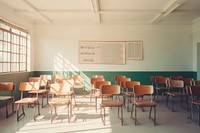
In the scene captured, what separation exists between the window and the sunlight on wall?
1154mm

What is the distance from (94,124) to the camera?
440 centimetres

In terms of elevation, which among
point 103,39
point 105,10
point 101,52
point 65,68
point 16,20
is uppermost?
point 105,10

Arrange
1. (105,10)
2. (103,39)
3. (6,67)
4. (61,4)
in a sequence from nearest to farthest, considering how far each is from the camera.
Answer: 1. (61,4)
2. (6,67)
3. (105,10)
4. (103,39)

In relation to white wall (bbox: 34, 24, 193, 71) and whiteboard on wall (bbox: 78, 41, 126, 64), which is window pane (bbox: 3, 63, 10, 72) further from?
whiteboard on wall (bbox: 78, 41, 126, 64)

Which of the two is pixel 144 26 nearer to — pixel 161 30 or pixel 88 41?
pixel 161 30

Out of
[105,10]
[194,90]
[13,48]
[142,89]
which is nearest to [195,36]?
[105,10]

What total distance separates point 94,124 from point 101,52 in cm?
455

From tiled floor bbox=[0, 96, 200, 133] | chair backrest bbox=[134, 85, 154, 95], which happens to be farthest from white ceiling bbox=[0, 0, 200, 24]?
tiled floor bbox=[0, 96, 200, 133]

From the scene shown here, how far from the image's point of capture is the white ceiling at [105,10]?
5.82 meters

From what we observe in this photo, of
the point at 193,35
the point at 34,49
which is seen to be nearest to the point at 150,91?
the point at 193,35

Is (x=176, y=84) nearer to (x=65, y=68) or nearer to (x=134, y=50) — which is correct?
(x=134, y=50)

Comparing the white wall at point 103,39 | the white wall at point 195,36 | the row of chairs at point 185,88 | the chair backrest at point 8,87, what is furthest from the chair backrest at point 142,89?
the white wall at point 195,36

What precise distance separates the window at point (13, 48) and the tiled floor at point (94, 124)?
65.8 inches

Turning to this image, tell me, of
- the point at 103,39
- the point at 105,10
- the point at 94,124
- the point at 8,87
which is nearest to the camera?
the point at 94,124
